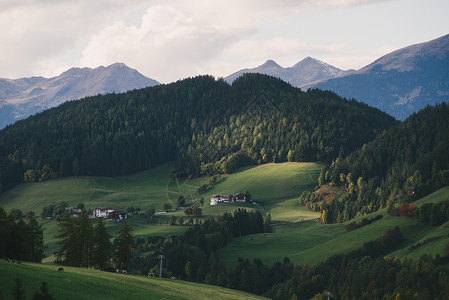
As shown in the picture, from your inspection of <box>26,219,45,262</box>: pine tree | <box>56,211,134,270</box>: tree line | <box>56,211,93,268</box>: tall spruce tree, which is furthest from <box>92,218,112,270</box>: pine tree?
<box>26,219,45,262</box>: pine tree

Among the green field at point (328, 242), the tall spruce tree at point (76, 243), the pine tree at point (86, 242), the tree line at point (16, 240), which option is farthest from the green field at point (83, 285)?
the green field at point (328, 242)

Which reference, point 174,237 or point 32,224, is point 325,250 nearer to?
point 174,237

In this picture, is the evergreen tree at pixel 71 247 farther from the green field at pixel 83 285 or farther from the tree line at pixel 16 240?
the green field at pixel 83 285

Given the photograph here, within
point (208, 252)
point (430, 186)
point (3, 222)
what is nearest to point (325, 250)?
point (208, 252)

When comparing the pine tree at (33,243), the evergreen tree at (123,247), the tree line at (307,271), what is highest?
the pine tree at (33,243)

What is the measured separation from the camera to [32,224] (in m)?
100

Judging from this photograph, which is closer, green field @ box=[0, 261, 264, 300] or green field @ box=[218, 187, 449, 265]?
green field @ box=[0, 261, 264, 300]

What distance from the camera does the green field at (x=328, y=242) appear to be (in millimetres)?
145625

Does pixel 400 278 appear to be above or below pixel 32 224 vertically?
below

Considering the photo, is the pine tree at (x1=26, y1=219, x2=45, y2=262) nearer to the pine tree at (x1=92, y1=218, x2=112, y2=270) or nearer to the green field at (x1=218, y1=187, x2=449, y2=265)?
the pine tree at (x1=92, y1=218, x2=112, y2=270)

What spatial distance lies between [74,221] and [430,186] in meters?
135

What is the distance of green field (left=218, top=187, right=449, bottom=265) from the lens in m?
146

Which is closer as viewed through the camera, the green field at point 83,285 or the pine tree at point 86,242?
the green field at point 83,285

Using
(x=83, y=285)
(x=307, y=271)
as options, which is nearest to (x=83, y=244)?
(x=83, y=285)
